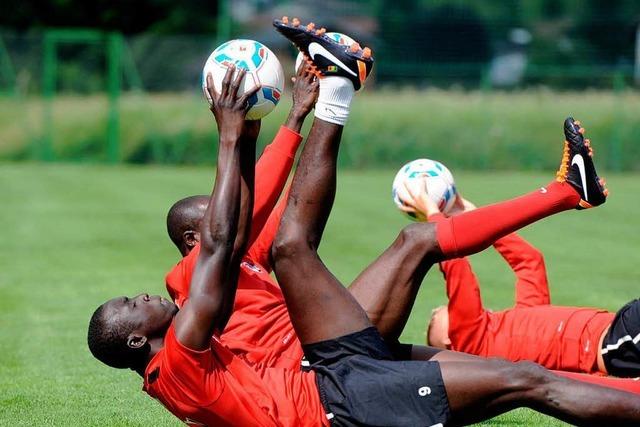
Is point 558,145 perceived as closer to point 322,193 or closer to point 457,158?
point 457,158

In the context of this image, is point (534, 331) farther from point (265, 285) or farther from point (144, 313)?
point (144, 313)

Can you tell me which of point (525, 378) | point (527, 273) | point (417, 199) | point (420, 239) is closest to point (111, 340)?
point (420, 239)

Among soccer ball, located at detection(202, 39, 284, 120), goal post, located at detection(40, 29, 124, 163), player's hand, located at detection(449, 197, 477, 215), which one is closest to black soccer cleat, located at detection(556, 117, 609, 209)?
player's hand, located at detection(449, 197, 477, 215)

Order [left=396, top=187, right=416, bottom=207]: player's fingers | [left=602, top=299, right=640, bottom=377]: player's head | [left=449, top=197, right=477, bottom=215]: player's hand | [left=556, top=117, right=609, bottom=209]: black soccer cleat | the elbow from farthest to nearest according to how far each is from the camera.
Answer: [left=449, top=197, right=477, bottom=215]: player's hand
[left=396, top=187, right=416, bottom=207]: player's fingers
[left=602, top=299, right=640, bottom=377]: player's head
[left=556, top=117, right=609, bottom=209]: black soccer cleat
the elbow

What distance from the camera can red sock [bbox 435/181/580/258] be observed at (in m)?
5.73

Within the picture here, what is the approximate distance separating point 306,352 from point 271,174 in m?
1.14

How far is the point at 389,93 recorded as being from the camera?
32.9 metres

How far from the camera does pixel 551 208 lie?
5930 millimetres

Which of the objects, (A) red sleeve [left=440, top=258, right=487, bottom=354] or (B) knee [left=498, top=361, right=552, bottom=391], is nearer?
(B) knee [left=498, top=361, right=552, bottom=391]

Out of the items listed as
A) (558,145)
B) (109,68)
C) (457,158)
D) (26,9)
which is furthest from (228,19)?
(26,9)

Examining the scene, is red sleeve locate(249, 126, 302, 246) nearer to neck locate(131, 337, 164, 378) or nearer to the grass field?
neck locate(131, 337, 164, 378)

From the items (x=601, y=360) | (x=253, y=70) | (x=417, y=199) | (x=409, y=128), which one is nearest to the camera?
(x=253, y=70)

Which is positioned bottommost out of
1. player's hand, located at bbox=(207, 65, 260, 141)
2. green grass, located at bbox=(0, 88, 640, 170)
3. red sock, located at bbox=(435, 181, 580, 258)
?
green grass, located at bbox=(0, 88, 640, 170)

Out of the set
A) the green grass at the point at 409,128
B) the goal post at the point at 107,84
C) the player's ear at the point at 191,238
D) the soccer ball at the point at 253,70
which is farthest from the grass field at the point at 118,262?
the goal post at the point at 107,84
